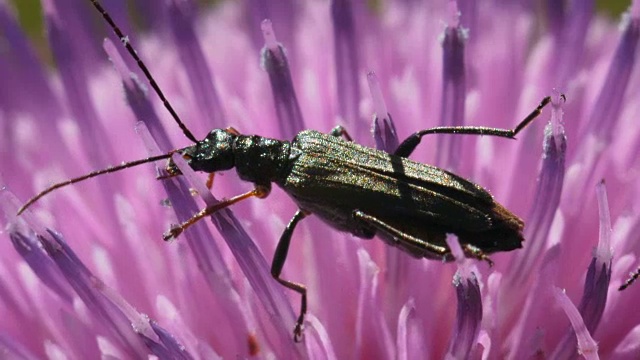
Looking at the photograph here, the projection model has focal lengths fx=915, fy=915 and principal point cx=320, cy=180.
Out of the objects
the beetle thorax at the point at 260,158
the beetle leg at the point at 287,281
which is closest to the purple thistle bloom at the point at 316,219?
the beetle leg at the point at 287,281

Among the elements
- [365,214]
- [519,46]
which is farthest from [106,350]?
[519,46]

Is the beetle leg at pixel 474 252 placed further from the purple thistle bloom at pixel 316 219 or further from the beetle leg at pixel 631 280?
the beetle leg at pixel 631 280

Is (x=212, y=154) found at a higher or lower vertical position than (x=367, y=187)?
higher

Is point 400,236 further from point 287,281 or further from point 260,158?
point 260,158

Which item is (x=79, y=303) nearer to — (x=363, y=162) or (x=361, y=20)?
(x=363, y=162)

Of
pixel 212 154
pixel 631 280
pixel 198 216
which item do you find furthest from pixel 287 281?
pixel 631 280

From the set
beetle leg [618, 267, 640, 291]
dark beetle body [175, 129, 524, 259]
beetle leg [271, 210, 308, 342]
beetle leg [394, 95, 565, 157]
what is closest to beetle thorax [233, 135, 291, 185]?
dark beetle body [175, 129, 524, 259]
